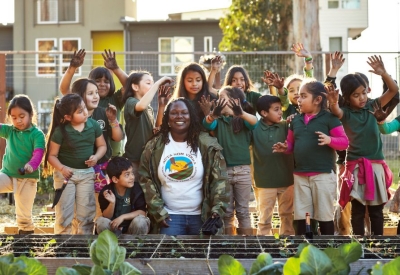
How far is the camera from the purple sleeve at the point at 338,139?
20.6 ft

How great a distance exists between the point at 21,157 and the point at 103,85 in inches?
46.2

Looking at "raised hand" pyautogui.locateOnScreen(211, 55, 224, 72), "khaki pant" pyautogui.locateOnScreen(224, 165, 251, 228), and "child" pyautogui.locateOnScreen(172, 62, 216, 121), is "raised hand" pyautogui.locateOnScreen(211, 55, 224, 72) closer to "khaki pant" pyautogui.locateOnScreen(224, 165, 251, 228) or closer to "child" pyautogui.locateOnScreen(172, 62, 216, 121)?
"child" pyautogui.locateOnScreen(172, 62, 216, 121)

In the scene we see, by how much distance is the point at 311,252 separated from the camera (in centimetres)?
260

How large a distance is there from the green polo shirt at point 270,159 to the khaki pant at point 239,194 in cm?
19

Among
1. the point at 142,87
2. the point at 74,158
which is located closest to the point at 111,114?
the point at 74,158

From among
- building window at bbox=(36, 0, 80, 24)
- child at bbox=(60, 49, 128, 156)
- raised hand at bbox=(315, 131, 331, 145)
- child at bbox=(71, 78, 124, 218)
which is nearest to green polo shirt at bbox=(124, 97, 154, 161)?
child at bbox=(71, 78, 124, 218)

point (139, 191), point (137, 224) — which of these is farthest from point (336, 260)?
point (139, 191)

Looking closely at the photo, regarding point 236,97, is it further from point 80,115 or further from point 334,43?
point 334,43

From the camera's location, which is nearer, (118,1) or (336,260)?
(336,260)

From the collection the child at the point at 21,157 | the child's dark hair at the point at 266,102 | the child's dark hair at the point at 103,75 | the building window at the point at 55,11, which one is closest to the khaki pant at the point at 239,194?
the child's dark hair at the point at 266,102

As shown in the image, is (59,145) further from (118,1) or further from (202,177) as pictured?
(118,1)

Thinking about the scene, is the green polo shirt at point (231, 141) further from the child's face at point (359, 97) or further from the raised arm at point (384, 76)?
the raised arm at point (384, 76)

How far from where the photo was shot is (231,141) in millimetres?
6898

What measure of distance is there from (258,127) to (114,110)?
135 cm
